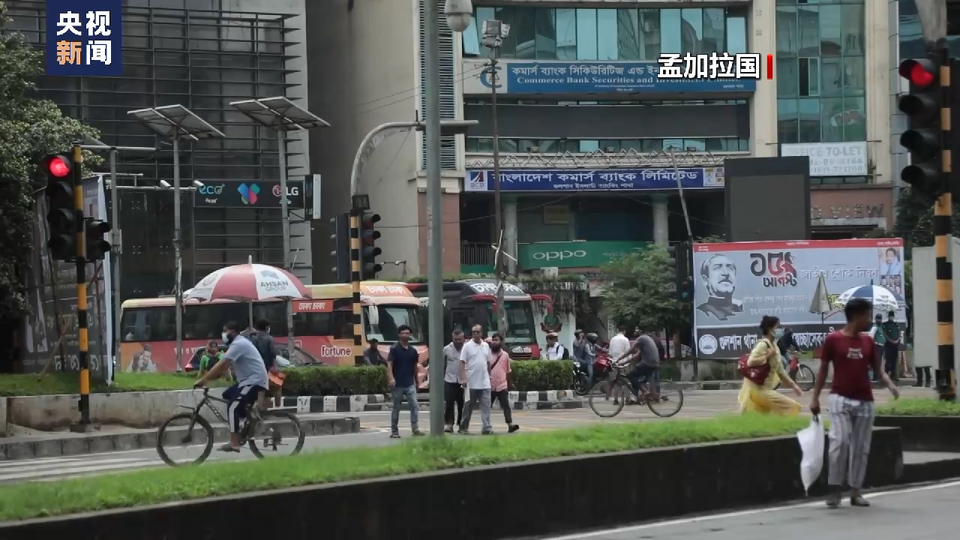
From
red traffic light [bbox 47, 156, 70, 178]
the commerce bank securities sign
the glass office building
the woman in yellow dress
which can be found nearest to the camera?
the woman in yellow dress

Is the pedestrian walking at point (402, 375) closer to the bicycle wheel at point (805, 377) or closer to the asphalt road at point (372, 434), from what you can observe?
the asphalt road at point (372, 434)

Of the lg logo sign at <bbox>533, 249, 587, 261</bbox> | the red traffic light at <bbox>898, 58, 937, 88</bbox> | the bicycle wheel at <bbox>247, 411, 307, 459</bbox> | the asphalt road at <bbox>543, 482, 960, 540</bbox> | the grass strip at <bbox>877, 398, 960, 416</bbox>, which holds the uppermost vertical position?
the red traffic light at <bbox>898, 58, 937, 88</bbox>

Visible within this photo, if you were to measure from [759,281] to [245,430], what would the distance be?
27631mm

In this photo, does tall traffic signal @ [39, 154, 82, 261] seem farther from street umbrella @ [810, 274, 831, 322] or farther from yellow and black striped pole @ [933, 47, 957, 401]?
street umbrella @ [810, 274, 831, 322]

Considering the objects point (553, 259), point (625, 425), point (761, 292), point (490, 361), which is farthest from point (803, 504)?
point (553, 259)

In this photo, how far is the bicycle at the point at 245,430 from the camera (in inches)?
621

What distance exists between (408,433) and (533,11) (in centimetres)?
4074

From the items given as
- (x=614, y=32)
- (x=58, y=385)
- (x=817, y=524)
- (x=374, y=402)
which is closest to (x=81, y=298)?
(x=58, y=385)

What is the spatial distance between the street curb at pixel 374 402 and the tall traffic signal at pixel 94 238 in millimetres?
9790

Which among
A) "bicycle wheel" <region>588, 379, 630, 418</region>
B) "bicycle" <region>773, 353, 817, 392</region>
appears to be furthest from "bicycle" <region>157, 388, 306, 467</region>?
"bicycle" <region>773, 353, 817, 392</region>

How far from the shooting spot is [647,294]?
47.8m

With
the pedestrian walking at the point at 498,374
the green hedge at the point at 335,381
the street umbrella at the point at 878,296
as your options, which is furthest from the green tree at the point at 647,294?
the pedestrian walking at the point at 498,374

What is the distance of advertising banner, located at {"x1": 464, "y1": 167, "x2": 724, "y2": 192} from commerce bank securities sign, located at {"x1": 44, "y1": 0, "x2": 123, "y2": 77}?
16.1 metres

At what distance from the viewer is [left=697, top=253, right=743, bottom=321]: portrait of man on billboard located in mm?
41531
